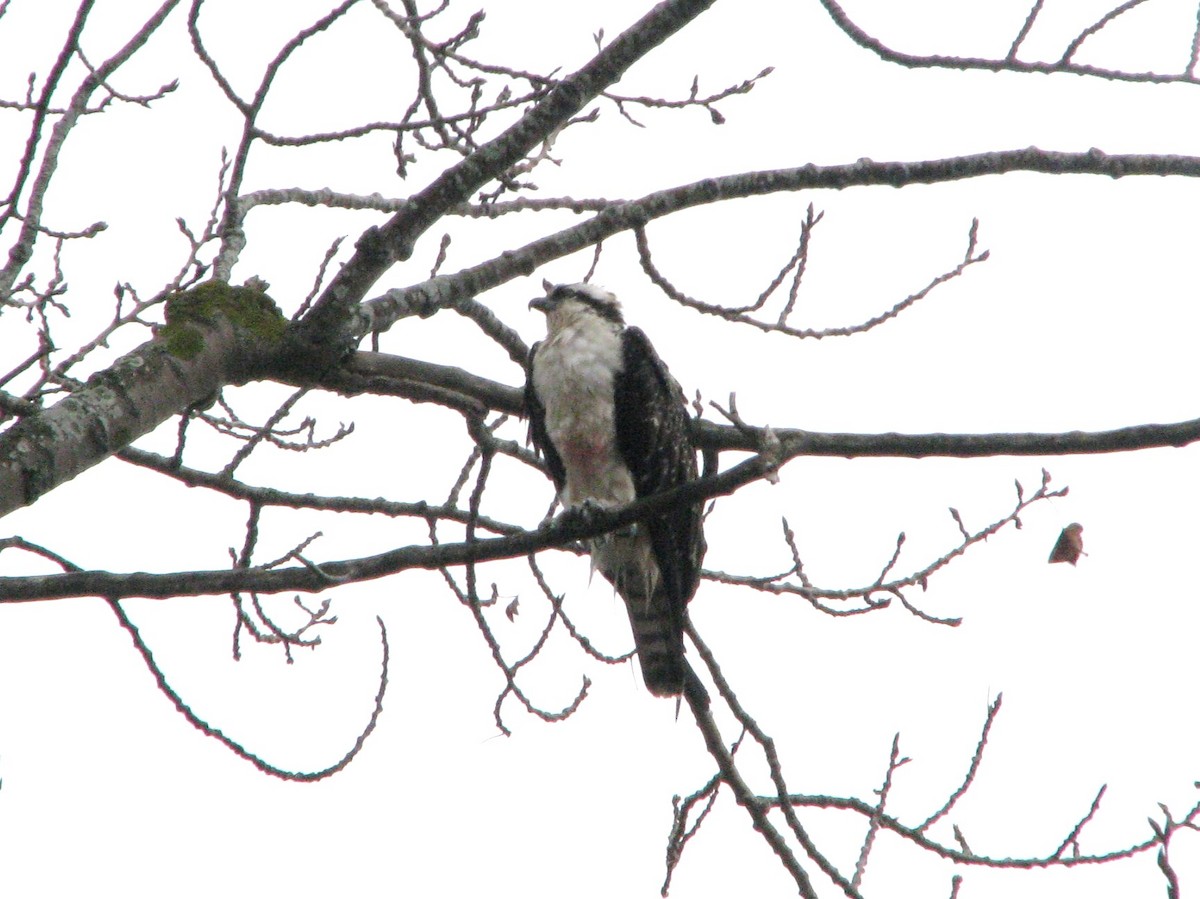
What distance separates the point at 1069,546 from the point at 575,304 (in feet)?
8.85

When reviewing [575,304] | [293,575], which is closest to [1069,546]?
[293,575]

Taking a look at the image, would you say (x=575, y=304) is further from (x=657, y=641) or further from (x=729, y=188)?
(x=729, y=188)

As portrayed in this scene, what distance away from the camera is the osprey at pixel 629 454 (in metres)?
5.35

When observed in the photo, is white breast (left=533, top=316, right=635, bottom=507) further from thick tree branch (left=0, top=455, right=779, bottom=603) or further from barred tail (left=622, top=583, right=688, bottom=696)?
thick tree branch (left=0, top=455, right=779, bottom=603)

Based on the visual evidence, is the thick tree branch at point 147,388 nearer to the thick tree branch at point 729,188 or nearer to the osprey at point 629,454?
the thick tree branch at point 729,188

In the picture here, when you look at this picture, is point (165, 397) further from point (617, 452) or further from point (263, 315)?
point (617, 452)

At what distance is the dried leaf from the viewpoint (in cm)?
393

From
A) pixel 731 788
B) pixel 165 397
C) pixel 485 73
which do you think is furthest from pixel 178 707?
pixel 485 73

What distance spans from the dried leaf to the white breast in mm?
1840

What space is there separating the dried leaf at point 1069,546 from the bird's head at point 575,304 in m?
2.37

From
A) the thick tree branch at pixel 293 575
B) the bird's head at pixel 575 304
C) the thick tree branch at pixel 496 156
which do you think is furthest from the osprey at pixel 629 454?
the thick tree branch at pixel 293 575

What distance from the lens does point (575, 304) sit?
6059 millimetres

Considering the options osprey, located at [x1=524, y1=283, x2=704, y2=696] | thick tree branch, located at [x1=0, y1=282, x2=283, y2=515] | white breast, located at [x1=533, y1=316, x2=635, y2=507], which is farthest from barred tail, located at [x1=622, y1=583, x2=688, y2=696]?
thick tree branch, located at [x1=0, y1=282, x2=283, y2=515]

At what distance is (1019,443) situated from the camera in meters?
2.93
